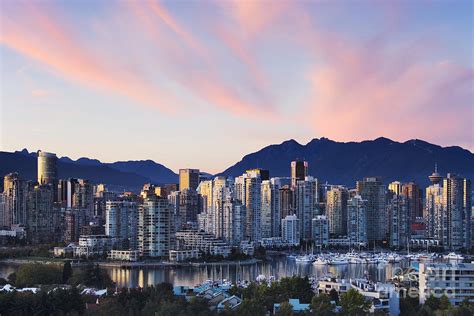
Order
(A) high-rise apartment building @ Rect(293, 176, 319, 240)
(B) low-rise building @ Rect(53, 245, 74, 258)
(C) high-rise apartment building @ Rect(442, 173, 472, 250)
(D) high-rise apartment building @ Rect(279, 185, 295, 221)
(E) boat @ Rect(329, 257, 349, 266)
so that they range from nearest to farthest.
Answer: (E) boat @ Rect(329, 257, 349, 266), (B) low-rise building @ Rect(53, 245, 74, 258), (C) high-rise apartment building @ Rect(442, 173, 472, 250), (A) high-rise apartment building @ Rect(293, 176, 319, 240), (D) high-rise apartment building @ Rect(279, 185, 295, 221)

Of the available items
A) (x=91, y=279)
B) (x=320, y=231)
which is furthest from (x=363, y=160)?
(x=91, y=279)

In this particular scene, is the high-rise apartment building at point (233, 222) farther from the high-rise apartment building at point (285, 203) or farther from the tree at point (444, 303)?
the tree at point (444, 303)

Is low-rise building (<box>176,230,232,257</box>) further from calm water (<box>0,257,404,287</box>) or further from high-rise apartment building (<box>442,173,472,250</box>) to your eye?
high-rise apartment building (<box>442,173,472,250</box>)

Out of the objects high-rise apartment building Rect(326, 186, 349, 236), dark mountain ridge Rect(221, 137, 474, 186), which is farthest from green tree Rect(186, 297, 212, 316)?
dark mountain ridge Rect(221, 137, 474, 186)

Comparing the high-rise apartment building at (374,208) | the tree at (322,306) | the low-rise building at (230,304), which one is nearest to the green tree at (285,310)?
the tree at (322,306)

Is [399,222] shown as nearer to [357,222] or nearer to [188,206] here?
[357,222]

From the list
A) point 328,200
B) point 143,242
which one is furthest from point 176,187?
point 143,242
